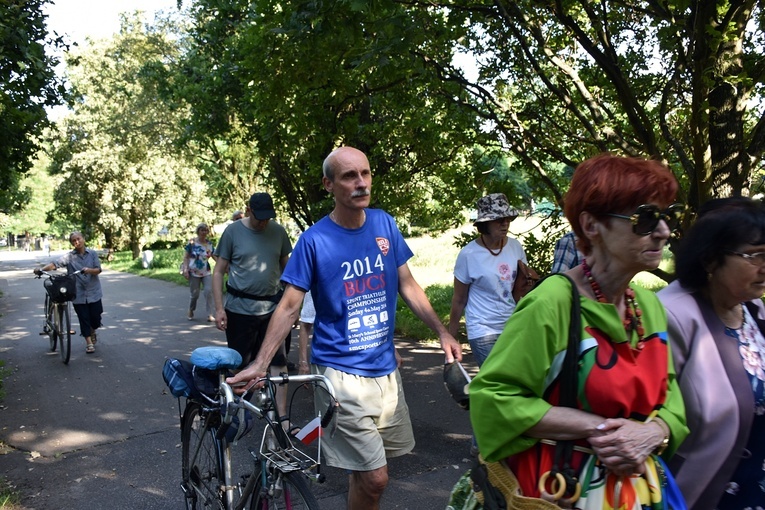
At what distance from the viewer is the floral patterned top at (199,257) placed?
13539 mm

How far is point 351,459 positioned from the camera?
338 cm

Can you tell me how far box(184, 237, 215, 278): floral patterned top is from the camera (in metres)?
13.5

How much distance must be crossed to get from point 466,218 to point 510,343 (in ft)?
31.7

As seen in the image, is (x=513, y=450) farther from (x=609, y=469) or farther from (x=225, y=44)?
(x=225, y=44)

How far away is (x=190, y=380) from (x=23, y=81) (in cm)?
727

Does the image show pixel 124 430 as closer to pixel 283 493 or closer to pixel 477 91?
pixel 283 493

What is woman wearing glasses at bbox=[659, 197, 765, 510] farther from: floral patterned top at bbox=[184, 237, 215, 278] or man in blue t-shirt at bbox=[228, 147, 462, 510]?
floral patterned top at bbox=[184, 237, 215, 278]

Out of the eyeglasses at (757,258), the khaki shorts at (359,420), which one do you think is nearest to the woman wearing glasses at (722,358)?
the eyeglasses at (757,258)

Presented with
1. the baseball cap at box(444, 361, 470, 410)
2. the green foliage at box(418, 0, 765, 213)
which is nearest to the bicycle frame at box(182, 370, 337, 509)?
the baseball cap at box(444, 361, 470, 410)

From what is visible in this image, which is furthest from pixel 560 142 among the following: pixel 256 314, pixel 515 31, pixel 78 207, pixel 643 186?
pixel 78 207

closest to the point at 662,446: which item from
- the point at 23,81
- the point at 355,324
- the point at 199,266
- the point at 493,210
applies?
the point at 355,324

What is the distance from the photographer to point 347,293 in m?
3.52

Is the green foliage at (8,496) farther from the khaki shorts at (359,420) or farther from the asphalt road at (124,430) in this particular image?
the khaki shorts at (359,420)

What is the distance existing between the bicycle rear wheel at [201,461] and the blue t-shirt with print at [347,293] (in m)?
0.70
